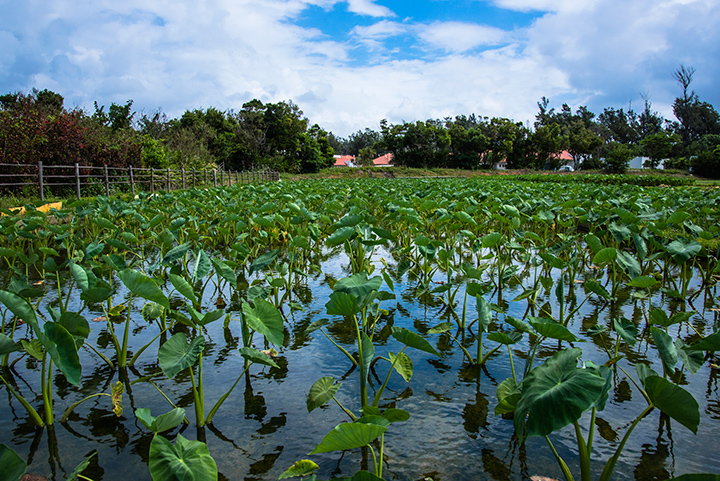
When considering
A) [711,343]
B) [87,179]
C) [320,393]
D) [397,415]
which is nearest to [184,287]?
[320,393]

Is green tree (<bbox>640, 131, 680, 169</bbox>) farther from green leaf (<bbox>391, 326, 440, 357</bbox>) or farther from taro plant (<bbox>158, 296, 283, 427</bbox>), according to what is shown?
taro plant (<bbox>158, 296, 283, 427</bbox>)

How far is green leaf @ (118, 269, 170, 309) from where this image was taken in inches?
74.9

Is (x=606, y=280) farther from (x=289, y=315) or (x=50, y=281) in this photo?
(x=50, y=281)

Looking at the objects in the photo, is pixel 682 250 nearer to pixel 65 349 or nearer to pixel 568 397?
pixel 568 397

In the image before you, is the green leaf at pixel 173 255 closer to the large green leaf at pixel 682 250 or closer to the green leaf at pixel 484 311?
the green leaf at pixel 484 311

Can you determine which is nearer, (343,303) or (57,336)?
(57,336)

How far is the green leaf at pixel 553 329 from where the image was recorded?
1711 mm

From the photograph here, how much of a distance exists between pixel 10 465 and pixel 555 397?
145cm

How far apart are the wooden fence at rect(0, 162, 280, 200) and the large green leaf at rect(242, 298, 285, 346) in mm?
9481

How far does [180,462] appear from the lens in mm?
1301

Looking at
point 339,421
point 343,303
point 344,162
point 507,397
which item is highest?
point 344,162

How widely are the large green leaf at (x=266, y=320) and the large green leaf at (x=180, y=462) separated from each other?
0.63m

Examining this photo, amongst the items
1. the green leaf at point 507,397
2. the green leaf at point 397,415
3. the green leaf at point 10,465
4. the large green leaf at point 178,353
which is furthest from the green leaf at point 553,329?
the green leaf at point 10,465

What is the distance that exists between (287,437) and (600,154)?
67900 mm
